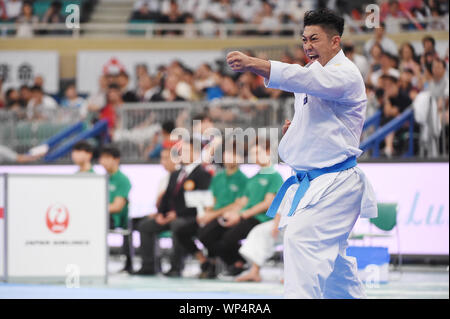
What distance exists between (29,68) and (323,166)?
48.6 feet

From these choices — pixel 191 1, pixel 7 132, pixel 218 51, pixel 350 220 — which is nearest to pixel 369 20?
pixel 350 220

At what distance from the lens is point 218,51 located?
Answer: 18156 mm

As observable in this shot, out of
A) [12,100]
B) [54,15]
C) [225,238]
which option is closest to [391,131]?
[225,238]

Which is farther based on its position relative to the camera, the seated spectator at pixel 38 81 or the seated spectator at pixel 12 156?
the seated spectator at pixel 38 81

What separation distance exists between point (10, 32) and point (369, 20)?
1390cm

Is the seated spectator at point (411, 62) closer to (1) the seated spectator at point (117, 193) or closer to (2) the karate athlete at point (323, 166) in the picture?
(1) the seated spectator at point (117, 193)

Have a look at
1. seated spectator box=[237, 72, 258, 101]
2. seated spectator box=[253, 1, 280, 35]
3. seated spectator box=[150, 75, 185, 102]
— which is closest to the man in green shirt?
seated spectator box=[237, 72, 258, 101]

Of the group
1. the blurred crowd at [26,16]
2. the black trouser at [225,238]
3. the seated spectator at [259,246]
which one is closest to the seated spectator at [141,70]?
the blurred crowd at [26,16]

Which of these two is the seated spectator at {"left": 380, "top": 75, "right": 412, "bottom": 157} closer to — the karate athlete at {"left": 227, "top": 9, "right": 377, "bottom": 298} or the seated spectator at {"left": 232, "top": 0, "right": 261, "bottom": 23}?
the karate athlete at {"left": 227, "top": 9, "right": 377, "bottom": 298}

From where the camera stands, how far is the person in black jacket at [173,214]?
34.3 feet

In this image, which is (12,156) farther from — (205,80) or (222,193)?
(222,193)

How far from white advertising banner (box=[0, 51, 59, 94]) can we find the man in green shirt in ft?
31.4

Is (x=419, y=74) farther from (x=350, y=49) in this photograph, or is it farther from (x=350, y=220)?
(x=350, y=220)

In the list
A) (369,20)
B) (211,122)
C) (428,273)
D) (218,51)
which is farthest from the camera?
(218,51)
